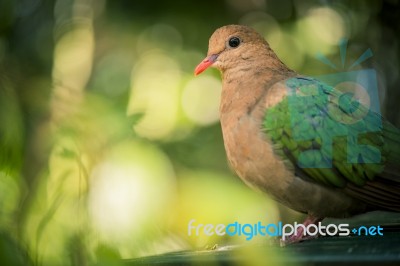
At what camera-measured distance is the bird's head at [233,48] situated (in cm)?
204

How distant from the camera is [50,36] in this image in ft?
8.04

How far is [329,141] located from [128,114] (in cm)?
80

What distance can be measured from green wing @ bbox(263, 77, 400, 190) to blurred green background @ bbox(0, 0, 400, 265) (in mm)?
264

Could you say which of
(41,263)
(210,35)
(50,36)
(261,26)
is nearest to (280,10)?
(261,26)

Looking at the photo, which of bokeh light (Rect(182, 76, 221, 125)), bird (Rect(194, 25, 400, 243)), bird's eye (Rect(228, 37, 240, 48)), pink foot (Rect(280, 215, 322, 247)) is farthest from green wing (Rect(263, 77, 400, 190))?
bokeh light (Rect(182, 76, 221, 125))

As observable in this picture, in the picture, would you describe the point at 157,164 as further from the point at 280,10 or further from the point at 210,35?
the point at 280,10

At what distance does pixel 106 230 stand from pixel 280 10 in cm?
102

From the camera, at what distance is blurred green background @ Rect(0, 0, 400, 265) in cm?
216

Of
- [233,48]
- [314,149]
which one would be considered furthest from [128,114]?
[314,149]

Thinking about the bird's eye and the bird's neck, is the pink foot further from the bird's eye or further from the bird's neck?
the bird's eye

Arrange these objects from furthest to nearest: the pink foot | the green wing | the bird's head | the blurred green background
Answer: the blurred green background → the bird's head → the pink foot → the green wing

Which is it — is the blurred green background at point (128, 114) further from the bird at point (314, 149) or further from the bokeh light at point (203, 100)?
the bird at point (314, 149)

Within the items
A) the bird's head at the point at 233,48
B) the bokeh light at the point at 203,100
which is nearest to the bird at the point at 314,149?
the bird's head at the point at 233,48

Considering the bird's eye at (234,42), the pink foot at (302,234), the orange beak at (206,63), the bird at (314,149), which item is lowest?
the pink foot at (302,234)
